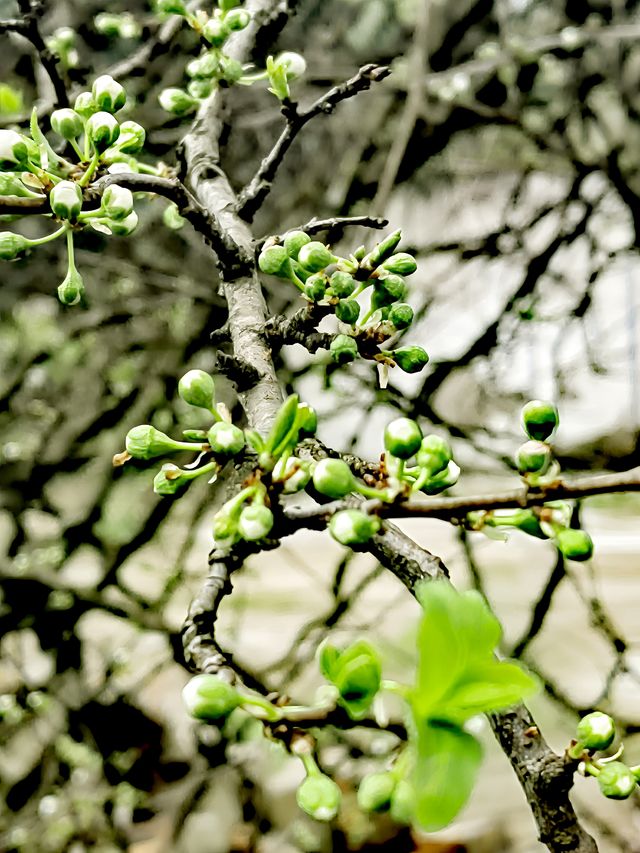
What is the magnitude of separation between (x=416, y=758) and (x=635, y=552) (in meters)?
1.78

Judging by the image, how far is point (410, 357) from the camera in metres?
0.44

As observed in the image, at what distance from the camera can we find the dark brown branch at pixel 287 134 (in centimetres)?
50

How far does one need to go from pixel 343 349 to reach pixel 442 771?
0.76 ft

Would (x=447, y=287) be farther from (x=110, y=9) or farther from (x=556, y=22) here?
(x=110, y=9)

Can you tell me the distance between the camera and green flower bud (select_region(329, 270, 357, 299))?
0.41 metres

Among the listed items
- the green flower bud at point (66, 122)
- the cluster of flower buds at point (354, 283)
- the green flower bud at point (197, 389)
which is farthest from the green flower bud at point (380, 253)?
the green flower bud at point (66, 122)

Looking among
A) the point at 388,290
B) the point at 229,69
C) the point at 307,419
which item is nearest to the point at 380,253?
the point at 388,290

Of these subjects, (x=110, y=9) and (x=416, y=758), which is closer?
(x=416, y=758)

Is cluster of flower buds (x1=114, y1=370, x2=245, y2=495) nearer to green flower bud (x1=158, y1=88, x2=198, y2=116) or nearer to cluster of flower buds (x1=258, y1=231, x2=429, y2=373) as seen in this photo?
cluster of flower buds (x1=258, y1=231, x2=429, y2=373)

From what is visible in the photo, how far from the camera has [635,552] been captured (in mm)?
1872

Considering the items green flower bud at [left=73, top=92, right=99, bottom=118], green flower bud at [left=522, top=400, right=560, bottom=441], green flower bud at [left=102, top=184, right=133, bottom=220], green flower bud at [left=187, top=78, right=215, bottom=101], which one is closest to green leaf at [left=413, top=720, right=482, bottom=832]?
green flower bud at [left=522, top=400, right=560, bottom=441]

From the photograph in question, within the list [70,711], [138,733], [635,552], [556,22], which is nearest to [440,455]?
[70,711]

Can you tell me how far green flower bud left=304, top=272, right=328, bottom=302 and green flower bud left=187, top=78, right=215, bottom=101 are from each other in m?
0.24

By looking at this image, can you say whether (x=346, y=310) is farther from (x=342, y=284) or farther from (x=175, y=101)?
(x=175, y=101)
